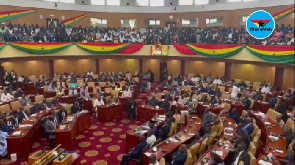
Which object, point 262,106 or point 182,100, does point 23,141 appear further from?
point 262,106

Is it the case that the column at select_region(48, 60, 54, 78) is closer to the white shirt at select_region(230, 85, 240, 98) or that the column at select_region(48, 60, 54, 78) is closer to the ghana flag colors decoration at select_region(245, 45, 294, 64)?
the white shirt at select_region(230, 85, 240, 98)

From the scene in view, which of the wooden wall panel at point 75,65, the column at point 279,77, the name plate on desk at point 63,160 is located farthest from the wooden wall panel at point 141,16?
the name plate on desk at point 63,160

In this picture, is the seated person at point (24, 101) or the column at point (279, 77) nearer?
the seated person at point (24, 101)

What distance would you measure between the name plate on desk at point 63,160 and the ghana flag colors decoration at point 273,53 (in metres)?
10.1

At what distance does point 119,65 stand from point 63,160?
1790 cm

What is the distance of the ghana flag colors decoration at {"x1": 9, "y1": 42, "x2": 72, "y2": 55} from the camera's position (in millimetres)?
16825

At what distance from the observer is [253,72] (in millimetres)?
18906

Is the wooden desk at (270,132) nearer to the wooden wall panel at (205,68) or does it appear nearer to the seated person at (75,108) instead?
the seated person at (75,108)

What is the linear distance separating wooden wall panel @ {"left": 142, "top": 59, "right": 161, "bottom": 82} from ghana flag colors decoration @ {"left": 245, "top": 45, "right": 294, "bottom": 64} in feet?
31.6

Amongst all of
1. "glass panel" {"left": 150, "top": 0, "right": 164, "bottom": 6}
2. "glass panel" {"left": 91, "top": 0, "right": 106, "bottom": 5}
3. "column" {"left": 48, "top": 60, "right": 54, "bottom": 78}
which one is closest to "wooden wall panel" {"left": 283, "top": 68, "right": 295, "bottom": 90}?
"glass panel" {"left": 150, "top": 0, "right": 164, "bottom": 6}

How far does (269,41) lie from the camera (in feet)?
48.6

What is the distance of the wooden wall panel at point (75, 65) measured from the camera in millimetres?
22375

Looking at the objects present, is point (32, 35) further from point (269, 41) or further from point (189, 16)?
point (269, 41)

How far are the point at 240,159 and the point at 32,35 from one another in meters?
15.8
